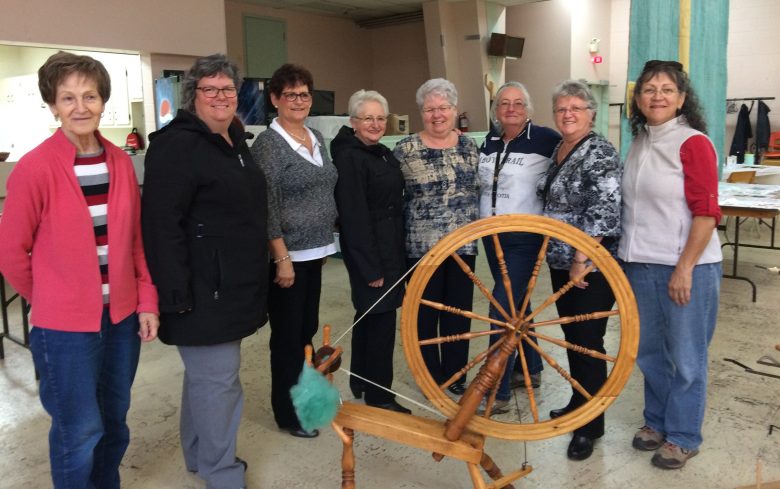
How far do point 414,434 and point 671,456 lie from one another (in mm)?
1175

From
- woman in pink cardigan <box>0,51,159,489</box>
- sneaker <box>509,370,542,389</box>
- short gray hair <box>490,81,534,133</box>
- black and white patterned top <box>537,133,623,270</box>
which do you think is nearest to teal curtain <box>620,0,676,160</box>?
short gray hair <box>490,81,534,133</box>

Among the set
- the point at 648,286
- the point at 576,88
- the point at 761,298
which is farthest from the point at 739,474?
the point at 761,298

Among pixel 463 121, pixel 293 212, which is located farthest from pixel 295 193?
pixel 463 121

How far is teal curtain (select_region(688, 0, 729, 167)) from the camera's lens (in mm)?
4785

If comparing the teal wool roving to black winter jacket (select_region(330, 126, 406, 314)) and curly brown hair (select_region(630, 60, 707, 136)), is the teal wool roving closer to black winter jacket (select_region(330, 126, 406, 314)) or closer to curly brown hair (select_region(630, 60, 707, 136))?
black winter jacket (select_region(330, 126, 406, 314))

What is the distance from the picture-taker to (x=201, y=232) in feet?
6.29

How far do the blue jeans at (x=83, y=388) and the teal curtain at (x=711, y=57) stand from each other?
4292 millimetres

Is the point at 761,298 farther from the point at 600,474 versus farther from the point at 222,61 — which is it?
the point at 222,61

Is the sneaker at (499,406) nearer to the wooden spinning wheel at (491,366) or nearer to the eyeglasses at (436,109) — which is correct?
the wooden spinning wheel at (491,366)

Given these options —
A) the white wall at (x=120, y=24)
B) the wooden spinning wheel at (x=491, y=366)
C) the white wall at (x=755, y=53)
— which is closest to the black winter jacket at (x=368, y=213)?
the wooden spinning wheel at (x=491, y=366)

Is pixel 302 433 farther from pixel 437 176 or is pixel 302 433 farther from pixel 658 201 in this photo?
pixel 658 201

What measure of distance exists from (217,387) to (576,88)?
5.33 feet

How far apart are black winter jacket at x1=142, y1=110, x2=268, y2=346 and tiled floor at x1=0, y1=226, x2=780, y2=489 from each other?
74 centimetres

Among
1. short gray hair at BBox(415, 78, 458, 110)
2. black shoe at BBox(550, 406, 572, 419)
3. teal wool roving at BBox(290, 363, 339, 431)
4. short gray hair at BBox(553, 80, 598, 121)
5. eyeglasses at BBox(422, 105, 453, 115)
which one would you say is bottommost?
black shoe at BBox(550, 406, 572, 419)
